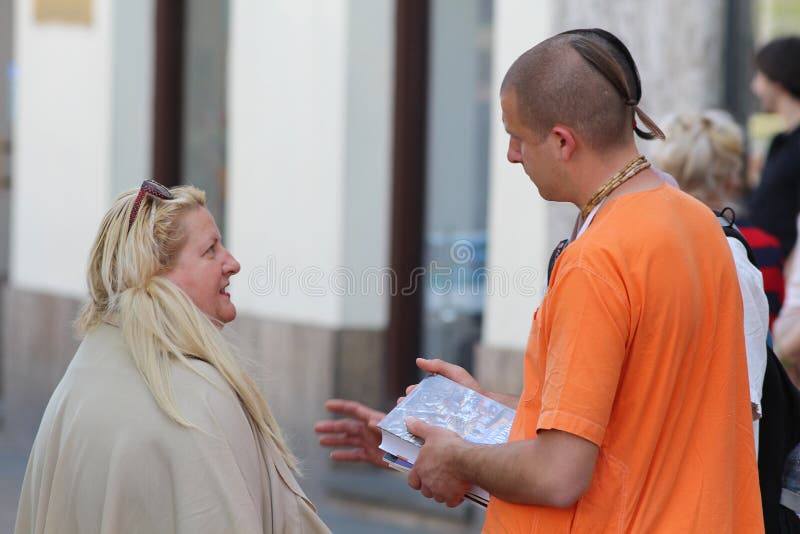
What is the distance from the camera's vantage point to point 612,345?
217 cm

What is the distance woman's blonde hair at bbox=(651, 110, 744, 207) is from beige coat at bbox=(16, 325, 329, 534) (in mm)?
1539

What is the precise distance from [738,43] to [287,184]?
283cm

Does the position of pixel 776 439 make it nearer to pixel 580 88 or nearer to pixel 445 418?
pixel 445 418

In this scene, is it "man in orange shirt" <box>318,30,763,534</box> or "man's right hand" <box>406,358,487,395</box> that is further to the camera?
"man's right hand" <box>406,358,487,395</box>

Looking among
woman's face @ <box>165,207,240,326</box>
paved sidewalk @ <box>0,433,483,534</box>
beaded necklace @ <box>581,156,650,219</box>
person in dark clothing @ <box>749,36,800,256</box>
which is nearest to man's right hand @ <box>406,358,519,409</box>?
woman's face @ <box>165,207,240,326</box>

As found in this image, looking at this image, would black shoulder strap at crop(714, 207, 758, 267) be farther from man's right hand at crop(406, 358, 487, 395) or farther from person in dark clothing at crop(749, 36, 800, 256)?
person in dark clothing at crop(749, 36, 800, 256)

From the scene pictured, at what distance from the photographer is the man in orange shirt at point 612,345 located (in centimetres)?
218

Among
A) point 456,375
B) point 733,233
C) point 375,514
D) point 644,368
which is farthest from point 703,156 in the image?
point 375,514

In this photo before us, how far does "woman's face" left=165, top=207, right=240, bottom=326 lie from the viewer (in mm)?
2955

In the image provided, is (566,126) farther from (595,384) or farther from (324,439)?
(324,439)

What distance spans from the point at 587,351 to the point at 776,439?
3.10 feet

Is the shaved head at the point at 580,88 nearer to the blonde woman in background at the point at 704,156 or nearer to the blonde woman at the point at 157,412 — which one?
the blonde woman at the point at 157,412

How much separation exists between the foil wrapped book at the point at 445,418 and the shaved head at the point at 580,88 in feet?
2.03

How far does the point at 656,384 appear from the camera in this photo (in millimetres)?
2234
